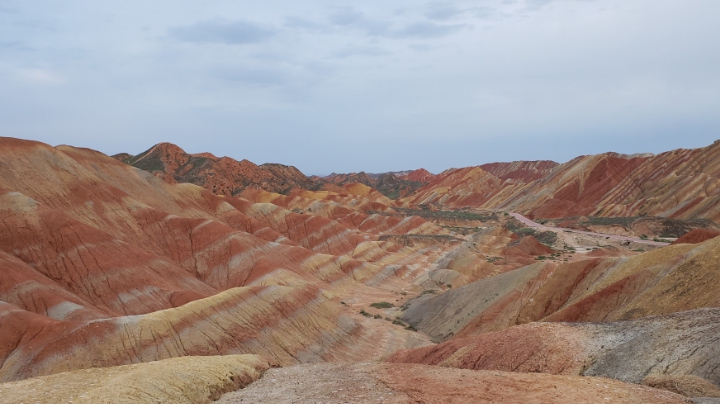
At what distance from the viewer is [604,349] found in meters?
18.6

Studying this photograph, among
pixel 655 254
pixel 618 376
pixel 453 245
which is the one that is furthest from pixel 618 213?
pixel 618 376

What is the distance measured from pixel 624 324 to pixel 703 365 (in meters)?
5.32

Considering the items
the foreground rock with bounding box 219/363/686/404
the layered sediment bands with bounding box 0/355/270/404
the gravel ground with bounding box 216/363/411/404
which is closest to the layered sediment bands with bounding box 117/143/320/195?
the layered sediment bands with bounding box 0/355/270/404

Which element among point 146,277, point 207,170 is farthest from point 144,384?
point 207,170

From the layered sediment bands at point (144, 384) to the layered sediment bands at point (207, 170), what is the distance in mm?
124833

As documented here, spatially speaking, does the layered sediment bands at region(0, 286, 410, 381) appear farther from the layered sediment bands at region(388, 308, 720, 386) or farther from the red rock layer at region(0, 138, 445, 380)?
the layered sediment bands at region(388, 308, 720, 386)

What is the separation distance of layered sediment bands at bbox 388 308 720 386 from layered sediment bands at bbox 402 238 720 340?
425 centimetres

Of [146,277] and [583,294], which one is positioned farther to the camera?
[146,277]

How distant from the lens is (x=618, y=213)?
4867 inches

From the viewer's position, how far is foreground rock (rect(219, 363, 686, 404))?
551 inches

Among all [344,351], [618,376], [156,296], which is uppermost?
[618,376]

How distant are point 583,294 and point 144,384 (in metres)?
27.8

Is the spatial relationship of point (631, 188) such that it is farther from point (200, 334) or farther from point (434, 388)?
point (434, 388)

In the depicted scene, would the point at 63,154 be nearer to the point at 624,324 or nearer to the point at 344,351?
the point at 344,351
